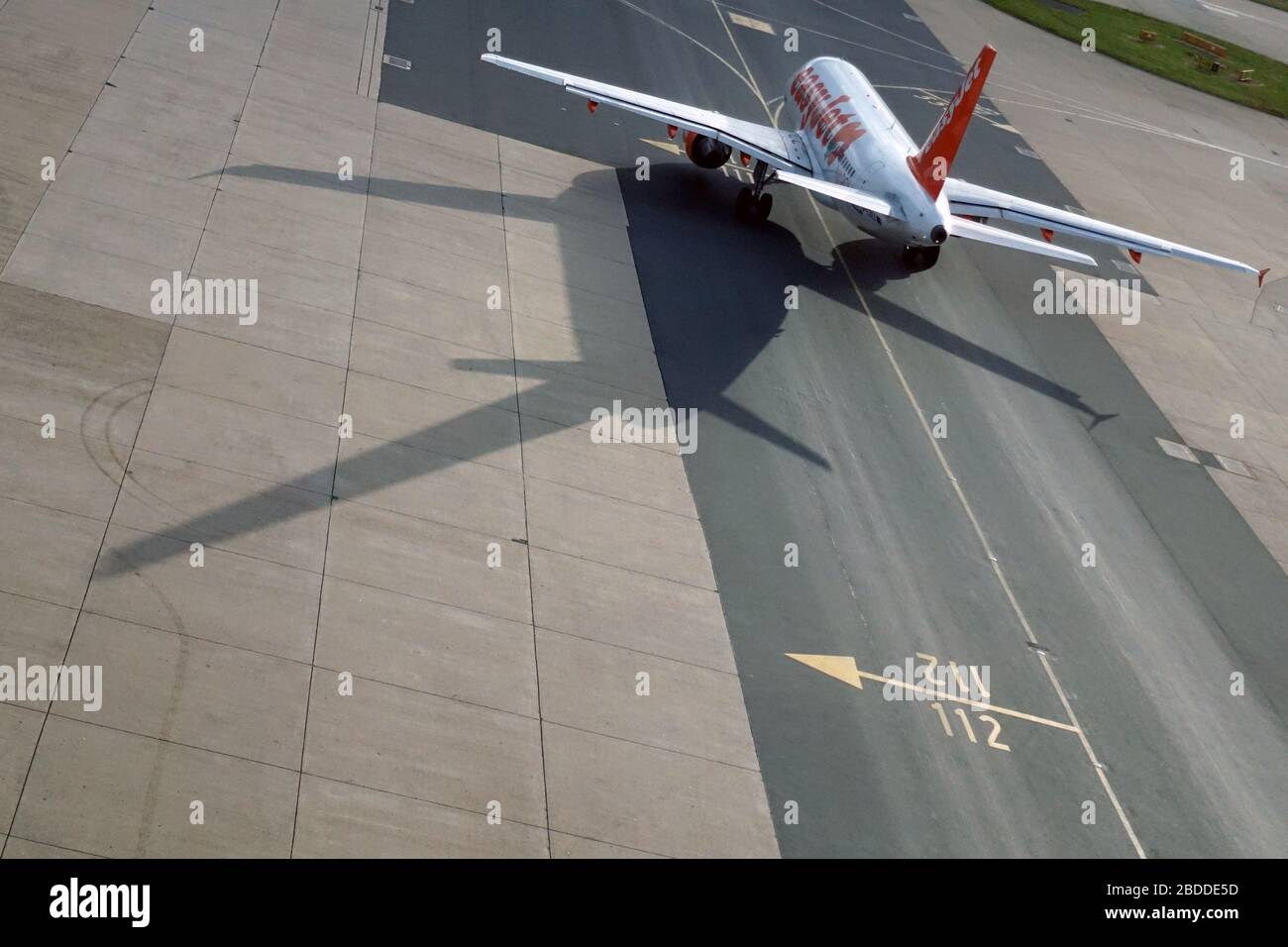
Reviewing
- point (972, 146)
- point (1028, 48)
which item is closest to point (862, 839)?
point (972, 146)

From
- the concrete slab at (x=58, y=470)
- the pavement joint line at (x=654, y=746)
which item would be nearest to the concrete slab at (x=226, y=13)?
the concrete slab at (x=58, y=470)

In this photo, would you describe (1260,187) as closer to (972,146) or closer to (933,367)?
(972,146)

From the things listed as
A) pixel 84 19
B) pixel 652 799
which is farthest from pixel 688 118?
pixel 652 799

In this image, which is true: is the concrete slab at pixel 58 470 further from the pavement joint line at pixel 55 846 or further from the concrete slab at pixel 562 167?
the concrete slab at pixel 562 167

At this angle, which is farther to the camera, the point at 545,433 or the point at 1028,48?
the point at 1028,48
